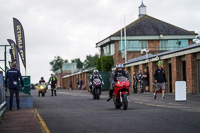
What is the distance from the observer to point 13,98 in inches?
685

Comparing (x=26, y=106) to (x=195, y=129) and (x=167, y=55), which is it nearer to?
(x=195, y=129)

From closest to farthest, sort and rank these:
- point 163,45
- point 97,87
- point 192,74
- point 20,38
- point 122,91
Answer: point 122,91, point 20,38, point 97,87, point 192,74, point 163,45

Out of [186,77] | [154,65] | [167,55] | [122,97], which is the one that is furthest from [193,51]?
[122,97]

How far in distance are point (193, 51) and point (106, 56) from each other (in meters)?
35.0

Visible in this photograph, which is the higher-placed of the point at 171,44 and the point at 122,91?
the point at 171,44

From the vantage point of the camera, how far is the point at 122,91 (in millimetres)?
15648

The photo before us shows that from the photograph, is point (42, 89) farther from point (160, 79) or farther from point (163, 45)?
point (163, 45)

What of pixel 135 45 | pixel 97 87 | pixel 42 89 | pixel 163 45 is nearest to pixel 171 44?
pixel 163 45

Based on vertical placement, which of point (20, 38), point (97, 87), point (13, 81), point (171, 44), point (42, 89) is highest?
point (171, 44)

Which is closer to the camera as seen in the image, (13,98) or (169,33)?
(13,98)

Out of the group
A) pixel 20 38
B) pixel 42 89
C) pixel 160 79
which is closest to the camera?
pixel 20 38

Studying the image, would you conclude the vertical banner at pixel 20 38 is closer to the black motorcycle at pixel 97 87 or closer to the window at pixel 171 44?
the black motorcycle at pixel 97 87

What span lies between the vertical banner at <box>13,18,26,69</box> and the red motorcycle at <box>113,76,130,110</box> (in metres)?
6.85

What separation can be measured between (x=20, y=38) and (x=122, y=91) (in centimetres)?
773
